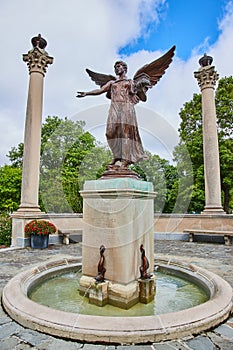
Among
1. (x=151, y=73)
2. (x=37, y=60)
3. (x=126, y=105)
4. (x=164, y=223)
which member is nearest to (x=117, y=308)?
(x=126, y=105)

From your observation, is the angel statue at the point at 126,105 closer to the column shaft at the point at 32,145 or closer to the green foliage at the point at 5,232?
the column shaft at the point at 32,145

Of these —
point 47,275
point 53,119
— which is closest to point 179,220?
point 47,275

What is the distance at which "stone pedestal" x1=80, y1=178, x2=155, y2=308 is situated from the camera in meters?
3.66

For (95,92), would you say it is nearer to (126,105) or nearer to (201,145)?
(126,105)

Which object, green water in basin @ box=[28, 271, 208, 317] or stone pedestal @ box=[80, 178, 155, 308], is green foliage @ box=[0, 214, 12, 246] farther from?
stone pedestal @ box=[80, 178, 155, 308]

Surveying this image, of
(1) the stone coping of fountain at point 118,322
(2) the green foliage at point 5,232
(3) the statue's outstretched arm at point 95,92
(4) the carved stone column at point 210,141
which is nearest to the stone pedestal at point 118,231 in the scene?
(1) the stone coping of fountain at point 118,322

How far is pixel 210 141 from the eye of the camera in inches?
464

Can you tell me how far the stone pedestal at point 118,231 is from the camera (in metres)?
3.66

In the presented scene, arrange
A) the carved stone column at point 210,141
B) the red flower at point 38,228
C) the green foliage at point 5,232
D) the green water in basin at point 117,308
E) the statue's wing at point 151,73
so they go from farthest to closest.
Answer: the carved stone column at point 210,141, the green foliage at point 5,232, the red flower at point 38,228, the statue's wing at point 151,73, the green water in basin at point 117,308

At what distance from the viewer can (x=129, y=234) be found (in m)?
3.70

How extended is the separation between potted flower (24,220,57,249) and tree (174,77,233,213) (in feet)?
33.3

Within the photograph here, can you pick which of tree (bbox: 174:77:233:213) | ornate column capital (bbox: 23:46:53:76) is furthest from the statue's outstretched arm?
tree (bbox: 174:77:233:213)

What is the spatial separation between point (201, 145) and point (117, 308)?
1466cm

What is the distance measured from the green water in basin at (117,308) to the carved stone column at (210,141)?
23.8 feet
